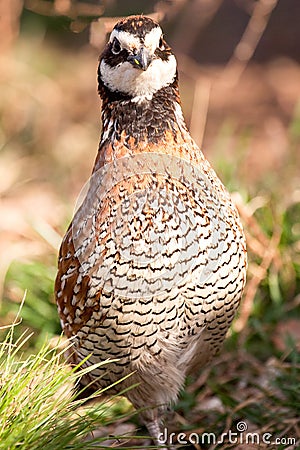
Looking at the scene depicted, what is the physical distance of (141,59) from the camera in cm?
296

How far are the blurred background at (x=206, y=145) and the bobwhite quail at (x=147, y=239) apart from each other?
49 cm

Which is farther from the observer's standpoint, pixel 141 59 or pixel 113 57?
pixel 113 57

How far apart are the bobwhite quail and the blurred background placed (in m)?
0.49

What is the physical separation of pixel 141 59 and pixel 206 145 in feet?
13.6

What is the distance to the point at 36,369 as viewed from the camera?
3033mm

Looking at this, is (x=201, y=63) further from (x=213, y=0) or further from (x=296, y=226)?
(x=296, y=226)

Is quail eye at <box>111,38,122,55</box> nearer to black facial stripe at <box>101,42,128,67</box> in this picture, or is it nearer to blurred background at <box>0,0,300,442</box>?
black facial stripe at <box>101,42,128,67</box>

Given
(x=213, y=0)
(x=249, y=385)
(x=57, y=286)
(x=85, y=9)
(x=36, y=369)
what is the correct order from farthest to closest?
(x=213, y=0) < (x=85, y=9) < (x=249, y=385) < (x=57, y=286) < (x=36, y=369)

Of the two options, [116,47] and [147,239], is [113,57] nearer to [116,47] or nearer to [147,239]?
[116,47]

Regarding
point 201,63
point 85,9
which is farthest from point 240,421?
point 201,63

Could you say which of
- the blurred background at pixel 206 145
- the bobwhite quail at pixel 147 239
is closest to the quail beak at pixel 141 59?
the bobwhite quail at pixel 147 239

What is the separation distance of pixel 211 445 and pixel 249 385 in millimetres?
669

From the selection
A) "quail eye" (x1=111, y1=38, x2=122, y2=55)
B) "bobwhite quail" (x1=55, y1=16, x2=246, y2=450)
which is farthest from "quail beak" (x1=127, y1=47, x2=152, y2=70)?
"quail eye" (x1=111, y1=38, x2=122, y2=55)

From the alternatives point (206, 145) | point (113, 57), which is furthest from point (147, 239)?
point (206, 145)
